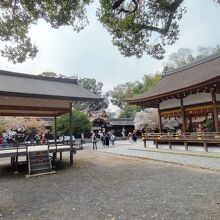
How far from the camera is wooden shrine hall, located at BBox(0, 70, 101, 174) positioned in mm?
13695

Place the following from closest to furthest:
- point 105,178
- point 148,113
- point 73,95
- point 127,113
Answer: point 105,178
point 73,95
point 148,113
point 127,113

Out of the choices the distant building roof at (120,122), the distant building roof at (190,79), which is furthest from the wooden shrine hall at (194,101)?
the distant building roof at (120,122)

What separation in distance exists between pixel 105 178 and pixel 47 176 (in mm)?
3107

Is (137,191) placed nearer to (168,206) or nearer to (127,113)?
(168,206)

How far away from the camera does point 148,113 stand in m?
41.7

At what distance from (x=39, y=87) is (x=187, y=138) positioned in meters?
11.4

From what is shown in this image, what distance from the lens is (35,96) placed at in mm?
13766

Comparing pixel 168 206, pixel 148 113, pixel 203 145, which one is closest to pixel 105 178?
pixel 168 206

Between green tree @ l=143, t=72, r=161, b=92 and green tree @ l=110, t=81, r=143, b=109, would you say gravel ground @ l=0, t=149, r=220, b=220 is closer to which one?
green tree @ l=143, t=72, r=161, b=92

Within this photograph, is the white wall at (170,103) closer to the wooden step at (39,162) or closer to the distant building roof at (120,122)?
the wooden step at (39,162)

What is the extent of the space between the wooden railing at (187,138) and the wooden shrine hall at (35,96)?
7928mm

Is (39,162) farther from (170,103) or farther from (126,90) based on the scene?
(126,90)

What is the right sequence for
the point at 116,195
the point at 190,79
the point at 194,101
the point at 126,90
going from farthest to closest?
the point at 126,90 → the point at 190,79 → the point at 194,101 → the point at 116,195

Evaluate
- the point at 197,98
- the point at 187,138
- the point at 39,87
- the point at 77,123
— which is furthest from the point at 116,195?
the point at 77,123
